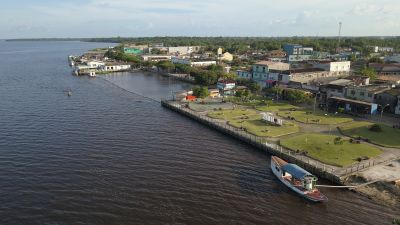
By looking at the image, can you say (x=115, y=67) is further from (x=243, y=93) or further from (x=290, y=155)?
(x=290, y=155)

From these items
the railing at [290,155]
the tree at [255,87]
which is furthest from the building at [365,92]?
the railing at [290,155]

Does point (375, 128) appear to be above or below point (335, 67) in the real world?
below

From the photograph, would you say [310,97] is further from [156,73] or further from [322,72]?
[156,73]

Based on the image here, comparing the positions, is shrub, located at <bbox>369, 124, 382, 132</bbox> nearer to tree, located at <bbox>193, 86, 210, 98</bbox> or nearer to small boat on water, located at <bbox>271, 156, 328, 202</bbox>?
small boat on water, located at <bbox>271, 156, 328, 202</bbox>

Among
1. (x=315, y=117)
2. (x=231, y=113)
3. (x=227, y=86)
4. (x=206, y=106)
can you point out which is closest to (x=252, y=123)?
(x=231, y=113)

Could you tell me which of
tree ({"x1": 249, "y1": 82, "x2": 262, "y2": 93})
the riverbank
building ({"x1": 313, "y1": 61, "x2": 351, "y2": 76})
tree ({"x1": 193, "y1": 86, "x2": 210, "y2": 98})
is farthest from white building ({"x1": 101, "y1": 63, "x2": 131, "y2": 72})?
the riverbank

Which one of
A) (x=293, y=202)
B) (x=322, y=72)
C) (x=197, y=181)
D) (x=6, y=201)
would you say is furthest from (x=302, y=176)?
(x=322, y=72)
